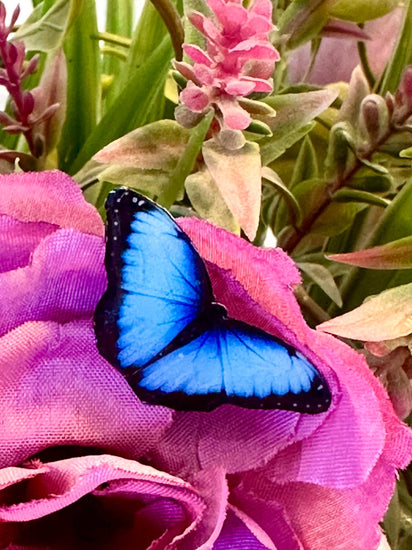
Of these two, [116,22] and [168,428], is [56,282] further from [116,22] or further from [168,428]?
[116,22]

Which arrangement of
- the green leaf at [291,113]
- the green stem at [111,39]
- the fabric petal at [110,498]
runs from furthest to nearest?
the green stem at [111,39], the green leaf at [291,113], the fabric petal at [110,498]

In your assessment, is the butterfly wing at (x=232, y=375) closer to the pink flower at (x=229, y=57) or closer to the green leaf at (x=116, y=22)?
the pink flower at (x=229, y=57)

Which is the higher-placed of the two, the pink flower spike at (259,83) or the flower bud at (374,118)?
the pink flower spike at (259,83)

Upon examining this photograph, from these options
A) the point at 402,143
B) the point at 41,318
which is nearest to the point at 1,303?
the point at 41,318

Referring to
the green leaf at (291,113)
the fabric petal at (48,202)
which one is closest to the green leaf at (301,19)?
the green leaf at (291,113)

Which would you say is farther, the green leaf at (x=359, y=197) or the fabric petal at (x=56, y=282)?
the green leaf at (x=359, y=197)

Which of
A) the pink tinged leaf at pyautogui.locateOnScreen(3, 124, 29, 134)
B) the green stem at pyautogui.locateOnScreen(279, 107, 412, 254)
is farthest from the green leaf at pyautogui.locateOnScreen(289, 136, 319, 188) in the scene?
the pink tinged leaf at pyautogui.locateOnScreen(3, 124, 29, 134)

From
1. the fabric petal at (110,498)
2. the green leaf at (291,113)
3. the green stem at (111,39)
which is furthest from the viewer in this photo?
the green stem at (111,39)

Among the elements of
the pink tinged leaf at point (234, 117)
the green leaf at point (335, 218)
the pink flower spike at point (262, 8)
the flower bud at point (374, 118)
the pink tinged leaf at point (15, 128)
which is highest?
the pink flower spike at point (262, 8)
